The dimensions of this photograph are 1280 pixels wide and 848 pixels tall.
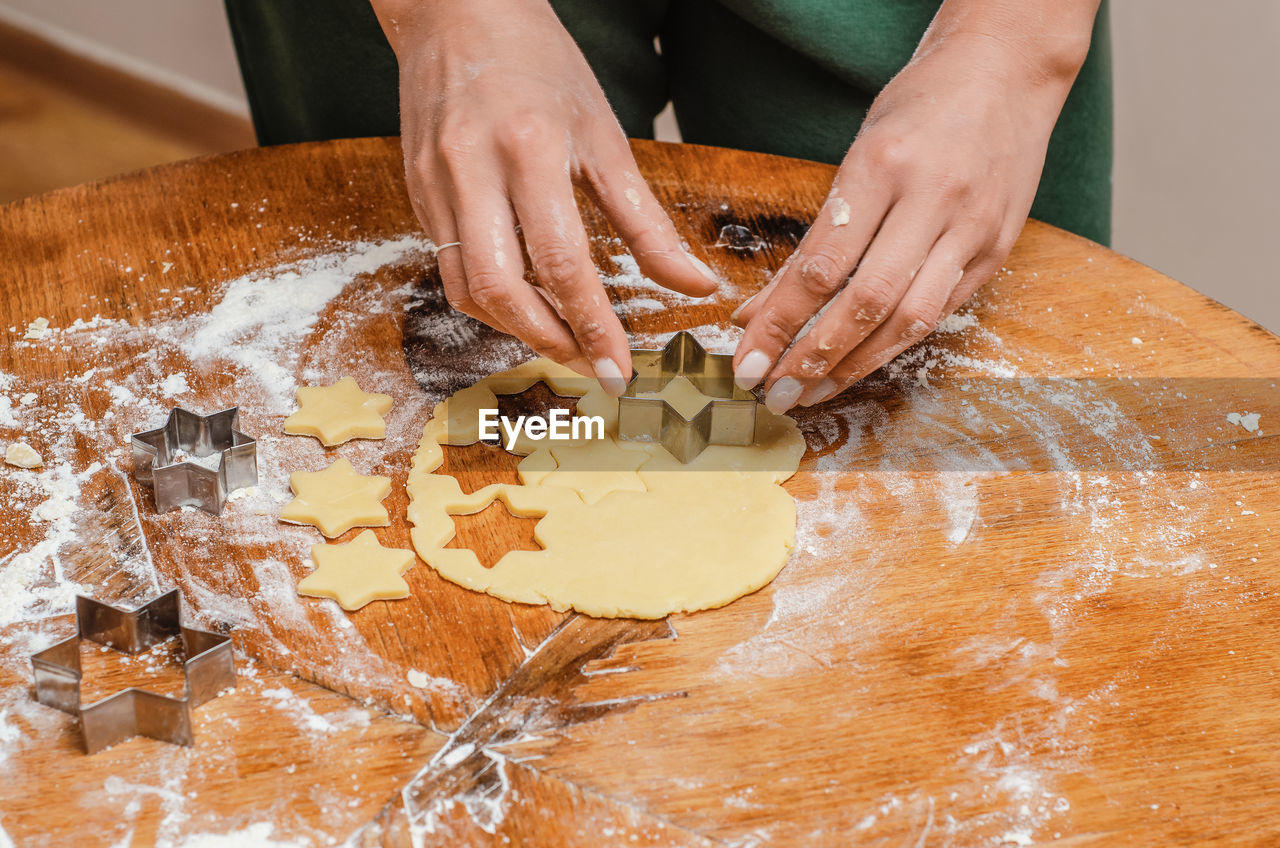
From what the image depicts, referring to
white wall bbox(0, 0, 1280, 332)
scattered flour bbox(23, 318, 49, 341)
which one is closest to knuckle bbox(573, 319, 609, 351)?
scattered flour bbox(23, 318, 49, 341)

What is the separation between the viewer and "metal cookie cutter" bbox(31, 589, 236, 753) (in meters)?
0.81

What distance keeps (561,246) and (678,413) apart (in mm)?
234

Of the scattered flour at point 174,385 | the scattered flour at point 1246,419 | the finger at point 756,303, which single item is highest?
the finger at point 756,303

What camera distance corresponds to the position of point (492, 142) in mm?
1032

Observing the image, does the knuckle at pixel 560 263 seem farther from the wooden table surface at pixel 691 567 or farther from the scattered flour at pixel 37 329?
the scattered flour at pixel 37 329

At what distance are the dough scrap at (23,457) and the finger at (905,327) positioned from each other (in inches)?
31.5

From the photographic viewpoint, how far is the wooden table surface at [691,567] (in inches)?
31.3

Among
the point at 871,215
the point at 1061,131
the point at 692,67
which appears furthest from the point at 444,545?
the point at 1061,131

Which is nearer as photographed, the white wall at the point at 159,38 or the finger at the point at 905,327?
the finger at the point at 905,327

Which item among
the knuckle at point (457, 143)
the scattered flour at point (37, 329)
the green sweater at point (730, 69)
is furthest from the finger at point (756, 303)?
the scattered flour at point (37, 329)

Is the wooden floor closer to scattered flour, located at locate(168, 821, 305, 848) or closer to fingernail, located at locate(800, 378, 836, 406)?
fingernail, located at locate(800, 378, 836, 406)

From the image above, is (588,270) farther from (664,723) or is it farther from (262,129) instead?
(262,129)

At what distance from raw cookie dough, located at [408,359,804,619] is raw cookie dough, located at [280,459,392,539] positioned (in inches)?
1.5

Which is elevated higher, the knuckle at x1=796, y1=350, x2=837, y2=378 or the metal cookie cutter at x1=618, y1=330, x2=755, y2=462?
the knuckle at x1=796, y1=350, x2=837, y2=378
